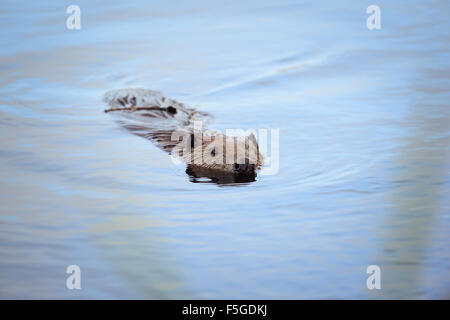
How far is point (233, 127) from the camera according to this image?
7859 millimetres

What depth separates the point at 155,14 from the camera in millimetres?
12695

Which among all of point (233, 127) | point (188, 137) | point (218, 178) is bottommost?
point (218, 178)

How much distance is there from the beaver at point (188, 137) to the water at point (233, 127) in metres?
0.19

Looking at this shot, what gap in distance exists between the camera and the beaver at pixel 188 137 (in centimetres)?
611

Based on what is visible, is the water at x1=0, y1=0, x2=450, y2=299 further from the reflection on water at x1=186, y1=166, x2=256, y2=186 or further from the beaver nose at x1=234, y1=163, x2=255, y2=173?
the beaver nose at x1=234, y1=163, x2=255, y2=173

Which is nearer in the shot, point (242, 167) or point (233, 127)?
point (242, 167)

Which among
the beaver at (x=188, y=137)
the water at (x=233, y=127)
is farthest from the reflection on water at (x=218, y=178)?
the water at (x=233, y=127)

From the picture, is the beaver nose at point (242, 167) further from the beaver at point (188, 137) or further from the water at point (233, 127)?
the water at point (233, 127)

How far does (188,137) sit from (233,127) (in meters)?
1.41

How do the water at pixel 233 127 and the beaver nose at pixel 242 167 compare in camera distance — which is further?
the beaver nose at pixel 242 167

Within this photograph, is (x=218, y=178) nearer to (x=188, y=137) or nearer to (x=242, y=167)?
(x=242, y=167)

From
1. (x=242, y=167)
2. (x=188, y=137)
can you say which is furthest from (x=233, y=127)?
(x=242, y=167)
